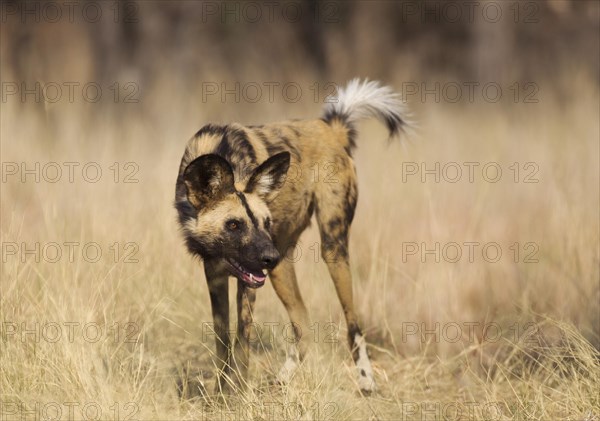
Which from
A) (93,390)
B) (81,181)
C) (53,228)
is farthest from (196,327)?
(81,181)

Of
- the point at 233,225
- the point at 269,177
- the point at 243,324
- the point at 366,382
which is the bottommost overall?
the point at 366,382

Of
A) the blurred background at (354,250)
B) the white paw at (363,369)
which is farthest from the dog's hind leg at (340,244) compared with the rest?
the blurred background at (354,250)

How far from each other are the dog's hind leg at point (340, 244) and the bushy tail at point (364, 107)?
0.44 metres

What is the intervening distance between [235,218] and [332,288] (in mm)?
1519

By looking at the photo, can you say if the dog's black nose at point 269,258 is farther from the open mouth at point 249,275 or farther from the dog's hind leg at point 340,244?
the dog's hind leg at point 340,244

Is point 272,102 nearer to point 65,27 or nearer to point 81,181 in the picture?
point 81,181

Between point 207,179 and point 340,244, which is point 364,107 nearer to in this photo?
point 340,244

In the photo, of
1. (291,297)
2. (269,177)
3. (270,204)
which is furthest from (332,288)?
(269,177)

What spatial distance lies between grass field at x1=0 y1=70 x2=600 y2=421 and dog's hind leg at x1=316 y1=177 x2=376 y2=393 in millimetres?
140

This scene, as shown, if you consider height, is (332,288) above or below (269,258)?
below

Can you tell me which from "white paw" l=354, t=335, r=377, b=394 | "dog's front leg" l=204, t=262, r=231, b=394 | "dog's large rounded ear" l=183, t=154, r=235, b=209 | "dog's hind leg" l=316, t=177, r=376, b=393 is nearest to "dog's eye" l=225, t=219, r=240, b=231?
"dog's large rounded ear" l=183, t=154, r=235, b=209

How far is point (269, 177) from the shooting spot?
14.0ft

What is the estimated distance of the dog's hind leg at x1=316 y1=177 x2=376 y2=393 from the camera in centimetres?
489

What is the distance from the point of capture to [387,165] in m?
7.39
